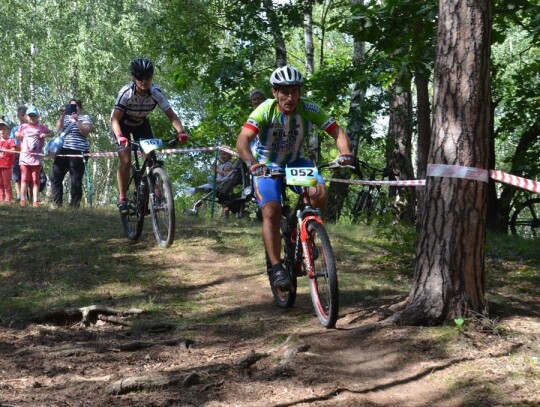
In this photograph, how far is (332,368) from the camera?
174 inches

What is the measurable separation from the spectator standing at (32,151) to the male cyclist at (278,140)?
7542mm

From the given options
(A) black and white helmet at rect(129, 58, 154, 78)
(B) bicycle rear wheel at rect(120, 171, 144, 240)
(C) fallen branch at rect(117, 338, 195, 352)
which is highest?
(A) black and white helmet at rect(129, 58, 154, 78)

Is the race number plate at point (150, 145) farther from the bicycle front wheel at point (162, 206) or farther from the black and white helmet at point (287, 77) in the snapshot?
the black and white helmet at point (287, 77)

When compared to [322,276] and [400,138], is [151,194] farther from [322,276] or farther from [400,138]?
[400,138]

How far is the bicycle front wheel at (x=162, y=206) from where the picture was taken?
26.1 ft

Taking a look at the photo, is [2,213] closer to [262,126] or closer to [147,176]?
[147,176]

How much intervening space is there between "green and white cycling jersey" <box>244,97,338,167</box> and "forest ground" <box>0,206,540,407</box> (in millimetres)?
1298

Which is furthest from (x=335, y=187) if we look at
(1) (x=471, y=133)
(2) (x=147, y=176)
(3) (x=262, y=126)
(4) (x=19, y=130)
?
(1) (x=471, y=133)

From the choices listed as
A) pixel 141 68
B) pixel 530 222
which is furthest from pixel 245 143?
pixel 530 222

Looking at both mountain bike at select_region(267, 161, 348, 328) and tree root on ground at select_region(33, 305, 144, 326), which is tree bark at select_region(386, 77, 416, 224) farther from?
tree root on ground at select_region(33, 305, 144, 326)

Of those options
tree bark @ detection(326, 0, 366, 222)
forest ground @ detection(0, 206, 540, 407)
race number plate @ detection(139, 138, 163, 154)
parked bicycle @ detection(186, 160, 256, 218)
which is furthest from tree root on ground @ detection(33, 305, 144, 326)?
tree bark @ detection(326, 0, 366, 222)

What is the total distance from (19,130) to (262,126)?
8.40m

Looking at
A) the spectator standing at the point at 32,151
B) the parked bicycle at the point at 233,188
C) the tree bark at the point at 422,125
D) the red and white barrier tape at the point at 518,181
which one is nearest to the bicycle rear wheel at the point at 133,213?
the parked bicycle at the point at 233,188

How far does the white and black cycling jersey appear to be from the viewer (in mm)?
8102
